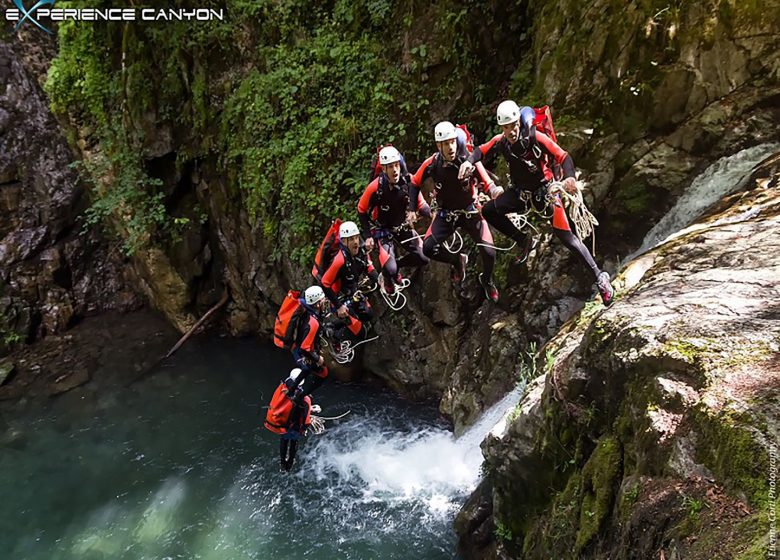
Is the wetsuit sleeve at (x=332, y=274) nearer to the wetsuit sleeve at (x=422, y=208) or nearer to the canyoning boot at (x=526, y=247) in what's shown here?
the wetsuit sleeve at (x=422, y=208)

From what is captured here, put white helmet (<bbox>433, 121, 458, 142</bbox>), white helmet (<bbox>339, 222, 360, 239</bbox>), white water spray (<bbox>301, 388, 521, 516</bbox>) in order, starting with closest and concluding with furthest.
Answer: white helmet (<bbox>433, 121, 458, 142</bbox>) → white helmet (<bbox>339, 222, 360, 239</bbox>) → white water spray (<bbox>301, 388, 521, 516</bbox>)

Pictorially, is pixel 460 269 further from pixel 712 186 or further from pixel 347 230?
pixel 712 186

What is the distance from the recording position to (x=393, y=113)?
9.00m

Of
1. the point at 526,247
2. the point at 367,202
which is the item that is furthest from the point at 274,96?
the point at 526,247

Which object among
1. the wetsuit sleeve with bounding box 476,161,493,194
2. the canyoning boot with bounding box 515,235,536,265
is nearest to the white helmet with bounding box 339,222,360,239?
the wetsuit sleeve with bounding box 476,161,493,194

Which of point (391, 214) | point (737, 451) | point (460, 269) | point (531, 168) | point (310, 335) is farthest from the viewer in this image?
point (460, 269)

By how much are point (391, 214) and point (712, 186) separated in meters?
3.91

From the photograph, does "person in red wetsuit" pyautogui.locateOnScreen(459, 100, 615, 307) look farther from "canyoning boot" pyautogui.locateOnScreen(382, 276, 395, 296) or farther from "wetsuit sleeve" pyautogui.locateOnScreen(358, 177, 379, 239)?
"canyoning boot" pyautogui.locateOnScreen(382, 276, 395, 296)

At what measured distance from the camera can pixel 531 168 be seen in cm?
534

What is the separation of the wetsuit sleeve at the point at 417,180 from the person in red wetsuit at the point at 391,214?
0.06 feet

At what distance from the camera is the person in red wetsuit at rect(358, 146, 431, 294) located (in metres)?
6.07

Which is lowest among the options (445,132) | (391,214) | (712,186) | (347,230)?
(347,230)

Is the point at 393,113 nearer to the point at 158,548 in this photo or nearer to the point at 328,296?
the point at 328,296

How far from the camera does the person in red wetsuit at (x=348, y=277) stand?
22.6ft
